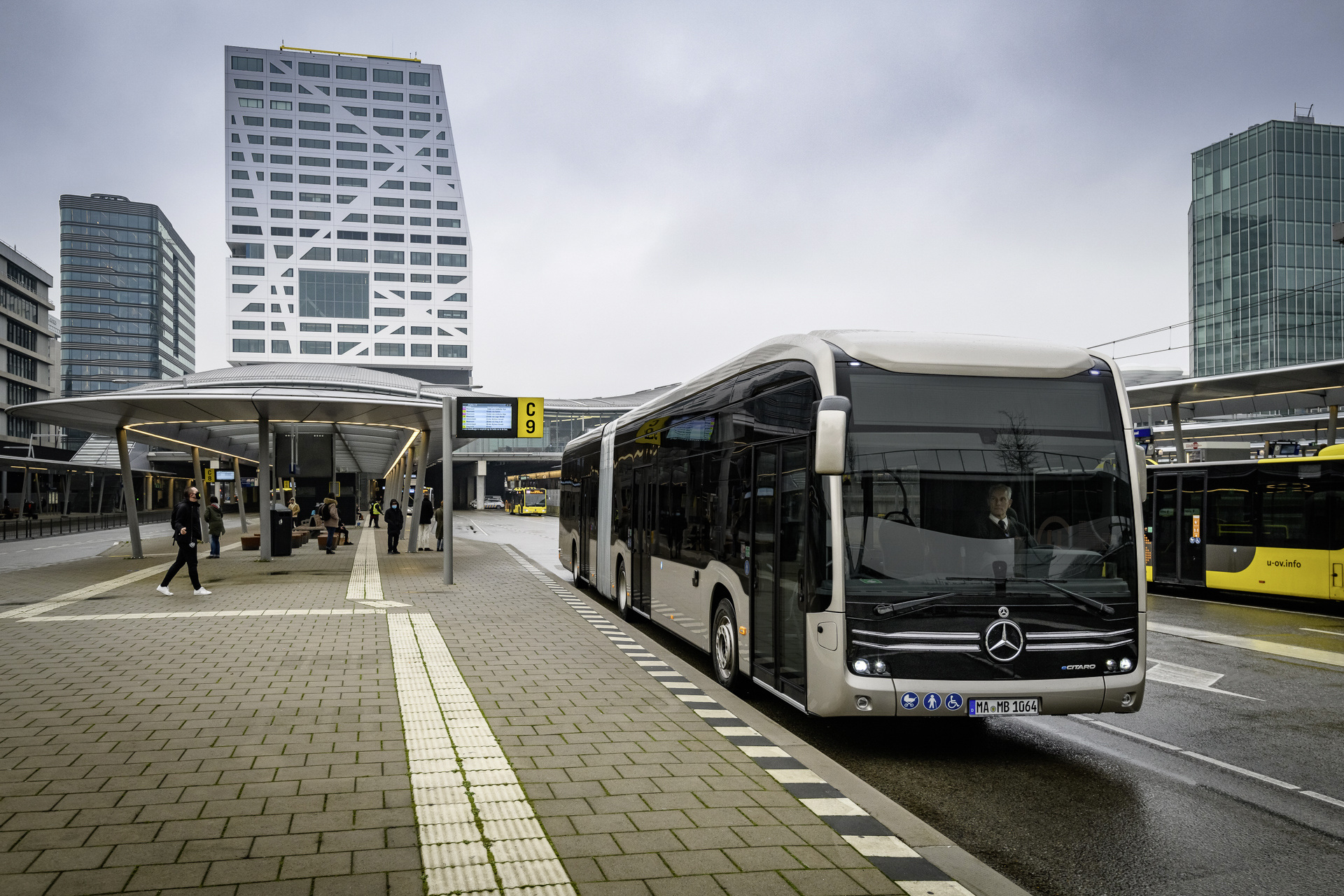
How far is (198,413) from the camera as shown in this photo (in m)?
24.5

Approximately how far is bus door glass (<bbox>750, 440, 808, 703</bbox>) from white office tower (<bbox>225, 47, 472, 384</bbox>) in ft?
440

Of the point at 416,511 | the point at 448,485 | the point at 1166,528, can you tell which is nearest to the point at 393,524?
the point at 416,511

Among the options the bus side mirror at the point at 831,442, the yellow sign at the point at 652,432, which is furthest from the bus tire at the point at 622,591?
the bus side mirror at the point at 831,442

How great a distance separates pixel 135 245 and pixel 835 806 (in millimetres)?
194715

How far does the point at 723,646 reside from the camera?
9.08 m

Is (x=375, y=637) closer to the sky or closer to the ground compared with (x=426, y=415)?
closer to the ground

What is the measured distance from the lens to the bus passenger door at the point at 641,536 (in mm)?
12383

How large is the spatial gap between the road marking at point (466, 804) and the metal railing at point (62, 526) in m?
37.5

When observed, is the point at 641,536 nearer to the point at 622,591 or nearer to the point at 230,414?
the point at 622,591

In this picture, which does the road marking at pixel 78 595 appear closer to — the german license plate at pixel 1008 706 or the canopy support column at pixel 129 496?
the canopy support column at pixel 129 496

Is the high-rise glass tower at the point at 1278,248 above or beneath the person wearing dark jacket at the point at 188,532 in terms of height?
above

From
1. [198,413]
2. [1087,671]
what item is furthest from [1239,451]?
[198,413]

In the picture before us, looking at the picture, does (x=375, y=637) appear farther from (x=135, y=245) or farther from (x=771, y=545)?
(x=135, y=245)

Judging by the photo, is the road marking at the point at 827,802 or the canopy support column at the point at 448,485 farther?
the canopy support column at the point at 448,485
